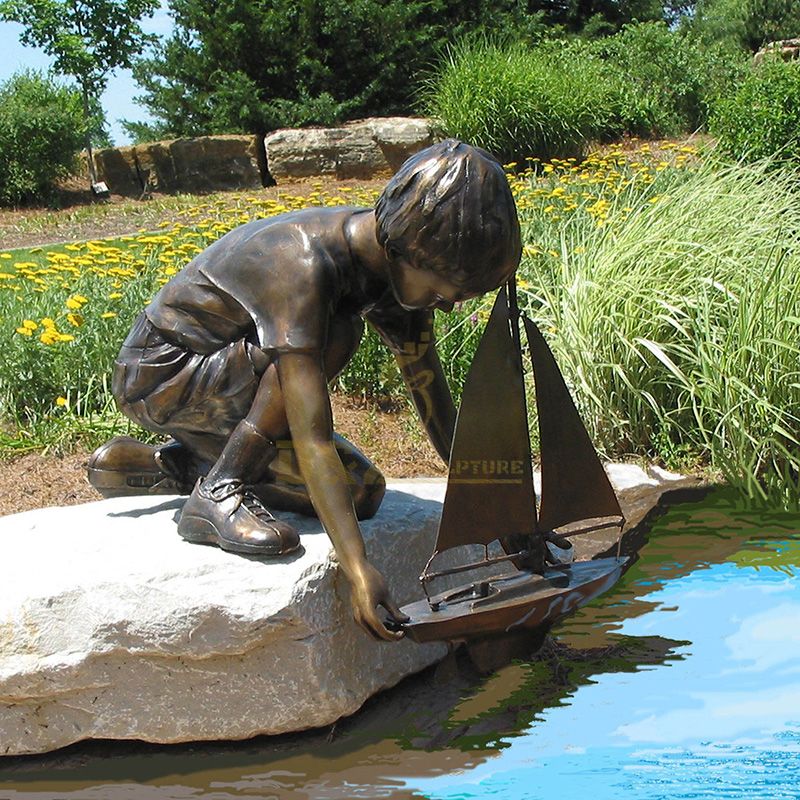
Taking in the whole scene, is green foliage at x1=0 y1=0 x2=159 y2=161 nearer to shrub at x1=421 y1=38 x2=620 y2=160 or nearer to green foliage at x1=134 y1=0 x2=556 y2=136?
green foliage at x1=134 y1=0 x2=556 y2=136

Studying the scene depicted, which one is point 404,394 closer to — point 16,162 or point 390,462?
point 390,462

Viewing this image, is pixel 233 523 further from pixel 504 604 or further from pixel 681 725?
pixel 681 725

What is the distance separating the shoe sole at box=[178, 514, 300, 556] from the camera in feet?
8.53

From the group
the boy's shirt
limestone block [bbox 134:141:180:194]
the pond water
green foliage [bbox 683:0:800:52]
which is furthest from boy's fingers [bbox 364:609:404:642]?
green foliage [bbox 683:0:800:52]

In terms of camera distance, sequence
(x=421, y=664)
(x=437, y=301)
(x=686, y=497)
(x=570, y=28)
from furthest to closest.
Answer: (x=570, y=28), (x=686, y=497), (x=421, y=664), (x=437, y=301)

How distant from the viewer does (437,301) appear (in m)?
2.55

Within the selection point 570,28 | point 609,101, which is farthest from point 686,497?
point 570,28

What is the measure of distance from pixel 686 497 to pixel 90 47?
12974 millimetres

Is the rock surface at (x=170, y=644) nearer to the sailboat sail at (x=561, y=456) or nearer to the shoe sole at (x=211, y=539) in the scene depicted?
the shoe sole at (x=211, y=539)

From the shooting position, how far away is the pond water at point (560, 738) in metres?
2.47

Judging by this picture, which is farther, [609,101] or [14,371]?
[609,101]

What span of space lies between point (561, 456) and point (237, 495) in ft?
2.65

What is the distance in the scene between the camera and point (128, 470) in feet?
10.6

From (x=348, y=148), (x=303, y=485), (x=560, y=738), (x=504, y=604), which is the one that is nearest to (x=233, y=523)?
(x=303, y=485)
